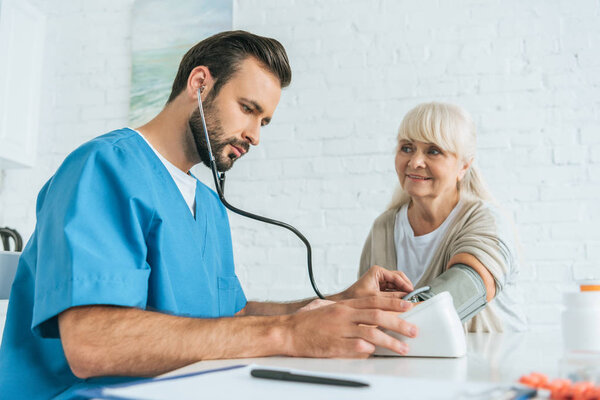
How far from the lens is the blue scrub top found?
697mm

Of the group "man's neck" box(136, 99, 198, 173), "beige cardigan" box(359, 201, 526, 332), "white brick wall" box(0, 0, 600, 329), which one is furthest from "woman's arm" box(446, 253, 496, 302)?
"white brick wall" box(0, 0, 600, 329)

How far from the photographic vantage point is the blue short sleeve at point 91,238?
69cm

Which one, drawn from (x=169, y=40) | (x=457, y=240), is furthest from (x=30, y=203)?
(x=457, y=240)

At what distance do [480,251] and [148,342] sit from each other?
0.82 m

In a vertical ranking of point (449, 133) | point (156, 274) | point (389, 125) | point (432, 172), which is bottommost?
point (156, 274)

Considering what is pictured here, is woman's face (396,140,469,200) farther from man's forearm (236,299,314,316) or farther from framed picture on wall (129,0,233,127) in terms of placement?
framed picture on wall (129,0,233,127)

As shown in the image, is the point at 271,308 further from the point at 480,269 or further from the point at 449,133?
the point at 449,133

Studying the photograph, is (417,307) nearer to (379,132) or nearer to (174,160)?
(174,160)

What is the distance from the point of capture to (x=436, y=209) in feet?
5.08

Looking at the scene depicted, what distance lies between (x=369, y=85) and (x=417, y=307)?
5.10 feet

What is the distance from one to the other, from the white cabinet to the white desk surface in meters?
2.00

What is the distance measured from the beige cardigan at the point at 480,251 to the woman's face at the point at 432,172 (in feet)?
0.26

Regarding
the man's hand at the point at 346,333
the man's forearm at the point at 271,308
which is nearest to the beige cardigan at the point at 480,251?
the man's forearm at the point at 271,308

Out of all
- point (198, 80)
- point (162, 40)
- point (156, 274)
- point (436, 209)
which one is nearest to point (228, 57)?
point (198, 80)
